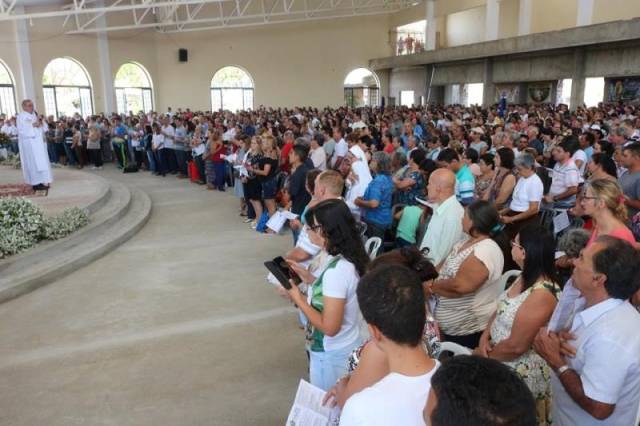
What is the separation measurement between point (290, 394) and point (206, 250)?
3396mm

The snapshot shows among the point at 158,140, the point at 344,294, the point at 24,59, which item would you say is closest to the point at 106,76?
the point at 24,59

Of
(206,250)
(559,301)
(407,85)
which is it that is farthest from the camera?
(407,85)

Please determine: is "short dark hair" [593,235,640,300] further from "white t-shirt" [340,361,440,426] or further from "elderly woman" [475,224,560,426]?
"white t-shirt" [340,361,440,426]

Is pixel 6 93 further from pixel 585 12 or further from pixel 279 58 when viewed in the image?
pixel 585 12

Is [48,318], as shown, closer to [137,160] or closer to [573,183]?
[573,183]

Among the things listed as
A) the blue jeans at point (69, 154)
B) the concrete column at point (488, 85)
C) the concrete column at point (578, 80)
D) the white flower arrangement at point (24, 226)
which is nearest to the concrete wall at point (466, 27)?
the concrete column at point (488, 85)

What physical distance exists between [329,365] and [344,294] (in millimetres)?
418

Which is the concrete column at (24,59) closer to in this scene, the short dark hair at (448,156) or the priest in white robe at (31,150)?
the priest in white robe at (31,150)

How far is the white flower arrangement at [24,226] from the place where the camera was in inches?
211

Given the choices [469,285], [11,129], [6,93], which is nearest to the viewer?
[469,285]

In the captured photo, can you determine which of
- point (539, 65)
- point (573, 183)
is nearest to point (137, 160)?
point (573, 183)

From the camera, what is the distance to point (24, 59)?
17078 millimetres

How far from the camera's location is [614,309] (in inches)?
69.0

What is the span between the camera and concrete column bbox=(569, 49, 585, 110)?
47.8ft
